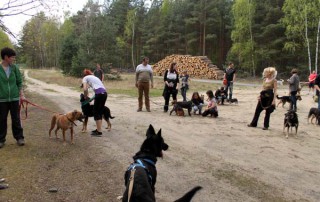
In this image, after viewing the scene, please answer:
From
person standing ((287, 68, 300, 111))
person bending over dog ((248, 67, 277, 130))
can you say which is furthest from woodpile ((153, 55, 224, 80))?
person bending over dog ((248, 67, 277, 130))

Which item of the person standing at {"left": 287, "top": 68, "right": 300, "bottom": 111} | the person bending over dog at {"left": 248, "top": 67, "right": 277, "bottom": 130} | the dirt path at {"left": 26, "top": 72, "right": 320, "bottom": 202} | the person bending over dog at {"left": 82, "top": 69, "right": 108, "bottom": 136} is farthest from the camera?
the person standing at {"left": 287, "top": 68, "right": 300, "bottom": 111}

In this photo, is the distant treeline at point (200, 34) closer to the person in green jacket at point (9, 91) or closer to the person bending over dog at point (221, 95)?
the person in green jacket at point (9, 91)

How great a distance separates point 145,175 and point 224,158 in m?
3.62

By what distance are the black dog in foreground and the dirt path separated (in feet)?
2.77

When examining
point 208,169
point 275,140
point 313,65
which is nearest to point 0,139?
point 208,169

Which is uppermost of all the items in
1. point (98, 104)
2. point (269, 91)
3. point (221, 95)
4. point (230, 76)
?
point (230, 76)

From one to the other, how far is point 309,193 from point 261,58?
37.0 m

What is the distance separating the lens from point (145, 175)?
3445 mm

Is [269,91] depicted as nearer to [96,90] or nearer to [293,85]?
[293,85]

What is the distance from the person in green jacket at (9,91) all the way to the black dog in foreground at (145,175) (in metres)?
3.78

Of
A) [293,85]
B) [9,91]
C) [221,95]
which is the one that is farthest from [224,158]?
[221,95]

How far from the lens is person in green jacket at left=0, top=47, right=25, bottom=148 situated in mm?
6586

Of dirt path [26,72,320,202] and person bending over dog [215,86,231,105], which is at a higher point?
person bending over dog [215,86,231,105]

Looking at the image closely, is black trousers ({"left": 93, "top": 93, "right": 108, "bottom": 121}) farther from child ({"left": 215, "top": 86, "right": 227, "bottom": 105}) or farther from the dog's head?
child ({"left": 215, "top": 86, "right": 227, "bottom": 105})
